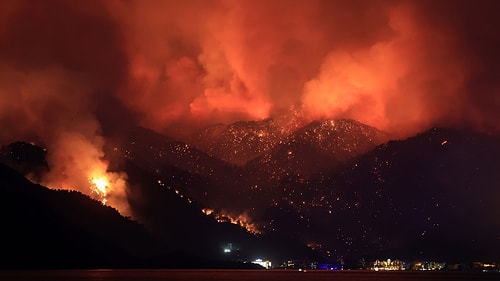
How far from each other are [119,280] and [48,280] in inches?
802

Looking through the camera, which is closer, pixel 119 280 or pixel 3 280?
pixel 3 280

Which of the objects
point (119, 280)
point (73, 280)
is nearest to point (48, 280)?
point (73, 280)

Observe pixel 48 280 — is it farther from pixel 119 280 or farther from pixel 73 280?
pixel 119 280

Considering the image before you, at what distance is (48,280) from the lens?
627ft

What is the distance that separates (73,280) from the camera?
194 metres

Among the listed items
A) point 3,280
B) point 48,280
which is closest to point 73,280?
point 48,280

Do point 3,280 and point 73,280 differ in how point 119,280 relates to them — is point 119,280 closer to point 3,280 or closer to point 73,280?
point 73,280

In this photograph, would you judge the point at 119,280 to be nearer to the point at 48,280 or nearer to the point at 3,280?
the point at 48,280

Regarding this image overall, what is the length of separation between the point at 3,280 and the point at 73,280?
19008mm

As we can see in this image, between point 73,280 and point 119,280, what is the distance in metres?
13.4

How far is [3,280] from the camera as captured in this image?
186m

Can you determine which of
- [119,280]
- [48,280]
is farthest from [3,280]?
[119,280]

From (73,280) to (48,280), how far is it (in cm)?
699

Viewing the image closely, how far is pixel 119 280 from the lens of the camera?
200m
